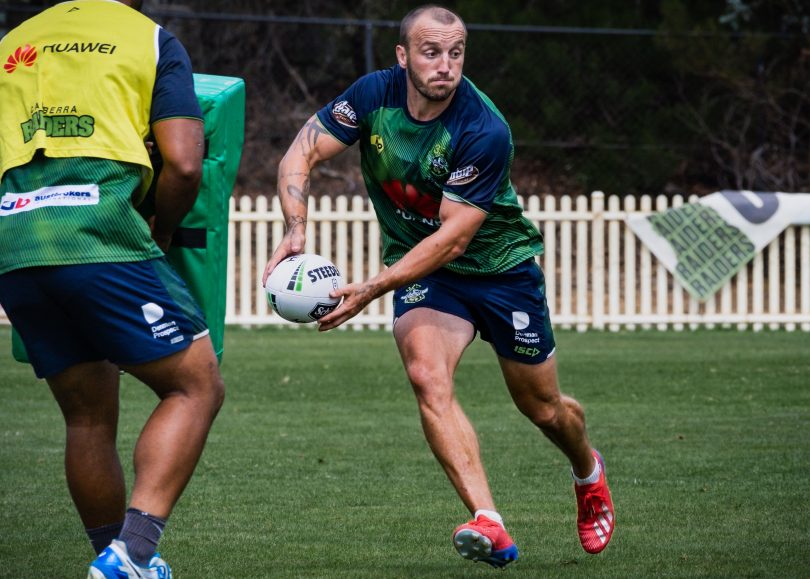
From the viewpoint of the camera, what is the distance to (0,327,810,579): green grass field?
202 inches

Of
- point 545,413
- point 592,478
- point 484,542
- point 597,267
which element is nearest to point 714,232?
point 597,267

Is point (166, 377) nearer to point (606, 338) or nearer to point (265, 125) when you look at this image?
point (606, 338)

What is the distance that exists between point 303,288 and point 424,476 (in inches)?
94.8

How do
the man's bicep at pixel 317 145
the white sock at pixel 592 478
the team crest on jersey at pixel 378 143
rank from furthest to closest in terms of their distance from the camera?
the white sock at pixel 592 478, the man's bicep at pixel 317 145, the team crest on jersey at pixel 378 143

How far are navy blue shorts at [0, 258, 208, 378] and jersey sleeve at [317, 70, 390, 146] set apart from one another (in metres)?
1.39

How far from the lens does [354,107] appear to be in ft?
17.5

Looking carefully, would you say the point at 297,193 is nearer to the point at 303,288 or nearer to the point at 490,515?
the point at 303,288

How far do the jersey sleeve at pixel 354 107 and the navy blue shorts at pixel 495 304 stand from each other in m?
0.66

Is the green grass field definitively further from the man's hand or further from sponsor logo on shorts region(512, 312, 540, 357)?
the man's hand

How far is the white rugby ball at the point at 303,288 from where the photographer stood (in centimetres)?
476

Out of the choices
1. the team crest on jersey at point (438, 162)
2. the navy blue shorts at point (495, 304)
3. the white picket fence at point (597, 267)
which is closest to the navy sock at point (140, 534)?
the navy blue shorts at point (495, 304)

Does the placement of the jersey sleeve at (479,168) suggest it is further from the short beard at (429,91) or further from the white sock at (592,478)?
the white sock at (592,478)

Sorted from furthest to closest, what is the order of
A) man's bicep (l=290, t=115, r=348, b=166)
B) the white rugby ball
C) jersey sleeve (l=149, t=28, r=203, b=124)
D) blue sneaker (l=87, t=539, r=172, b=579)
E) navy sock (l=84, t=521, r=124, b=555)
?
1. man's bicep (l=290, t=115, r=348, b=166)
2. the white rugby ball
3. navy sock (l=84, t=521, r=124, b=555)
4. jersey sleeve (l=149, t=28, r=203, b=124)
5. blue sneaker (l=87, t=539, r=172, b=579)

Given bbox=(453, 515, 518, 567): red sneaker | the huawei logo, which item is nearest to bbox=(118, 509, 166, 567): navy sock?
bbox=(453, 515, 518, 567): red sneaker
